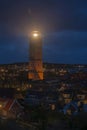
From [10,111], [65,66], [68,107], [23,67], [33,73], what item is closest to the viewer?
[10,111]

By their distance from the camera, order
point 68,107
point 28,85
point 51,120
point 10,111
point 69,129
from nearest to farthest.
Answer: point 69,129, point 51,120, point 10,111, point 68,107, point 28,85

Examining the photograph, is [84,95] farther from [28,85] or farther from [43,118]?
[43,118]

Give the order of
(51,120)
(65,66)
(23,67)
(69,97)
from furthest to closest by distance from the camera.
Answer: (65,66) < (23,67) < (69,97) < (51,120)

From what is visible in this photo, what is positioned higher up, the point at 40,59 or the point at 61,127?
the point at 40,59

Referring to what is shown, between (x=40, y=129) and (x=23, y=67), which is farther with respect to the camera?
(x=23, y=67)

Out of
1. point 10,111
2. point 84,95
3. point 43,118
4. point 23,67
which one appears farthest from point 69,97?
point 23,67

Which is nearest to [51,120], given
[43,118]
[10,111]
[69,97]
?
[43,118]

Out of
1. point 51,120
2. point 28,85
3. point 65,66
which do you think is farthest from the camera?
point 65,66

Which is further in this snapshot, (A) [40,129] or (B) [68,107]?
(B) [68,107]

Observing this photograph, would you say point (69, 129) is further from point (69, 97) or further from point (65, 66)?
point (65, 66)

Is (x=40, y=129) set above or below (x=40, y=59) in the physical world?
below
